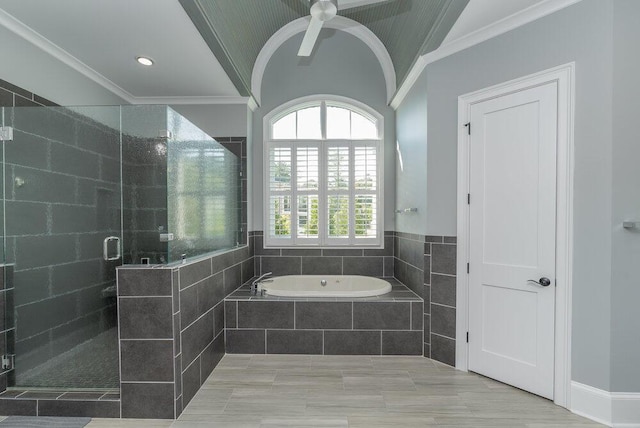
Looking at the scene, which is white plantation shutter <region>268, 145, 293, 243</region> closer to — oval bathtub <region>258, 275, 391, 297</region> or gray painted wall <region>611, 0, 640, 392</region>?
oval bathtub <region>258, 275, 391, 297</region>

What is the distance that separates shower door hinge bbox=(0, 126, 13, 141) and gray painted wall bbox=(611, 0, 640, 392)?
368 centimetres

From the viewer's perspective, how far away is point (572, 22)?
2.08m

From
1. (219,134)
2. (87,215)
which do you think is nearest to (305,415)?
(87,215)

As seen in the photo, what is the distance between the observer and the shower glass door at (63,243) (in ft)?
7.07

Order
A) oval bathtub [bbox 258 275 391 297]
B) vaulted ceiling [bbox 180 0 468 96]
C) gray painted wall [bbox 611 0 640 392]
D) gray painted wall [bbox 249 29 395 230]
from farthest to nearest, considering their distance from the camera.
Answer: gray painted wall [bbox 249 29 395 230]
oval bathtub [bbox 258 275 391 297]
vaulted ceiling [bbox 180 0 468 96]
gray painted wall [bbox 611 0 640 392]

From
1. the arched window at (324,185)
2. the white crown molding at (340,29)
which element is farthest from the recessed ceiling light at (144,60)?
the arched window at (324,185)

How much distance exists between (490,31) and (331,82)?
1918mm

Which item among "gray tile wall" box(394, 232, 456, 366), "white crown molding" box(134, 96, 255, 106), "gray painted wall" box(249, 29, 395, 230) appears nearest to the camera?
"gray tile wall" box(394, 232, 456, 366)

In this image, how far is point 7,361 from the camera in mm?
2096

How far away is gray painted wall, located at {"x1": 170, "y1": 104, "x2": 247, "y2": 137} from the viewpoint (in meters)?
3.67

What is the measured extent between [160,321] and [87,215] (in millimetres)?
1025

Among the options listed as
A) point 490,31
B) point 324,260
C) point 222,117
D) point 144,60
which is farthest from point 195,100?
point 490,31

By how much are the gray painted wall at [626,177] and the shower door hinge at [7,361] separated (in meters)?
3.66

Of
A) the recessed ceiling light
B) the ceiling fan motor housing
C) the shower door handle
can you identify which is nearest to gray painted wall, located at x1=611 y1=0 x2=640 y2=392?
the ceiling fan motor housing
